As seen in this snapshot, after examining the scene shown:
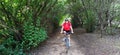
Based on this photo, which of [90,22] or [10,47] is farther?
[90,22]

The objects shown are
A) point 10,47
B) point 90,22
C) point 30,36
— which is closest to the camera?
point 10,47

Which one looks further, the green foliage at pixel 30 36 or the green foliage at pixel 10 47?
the green foliage at pixel 30 36

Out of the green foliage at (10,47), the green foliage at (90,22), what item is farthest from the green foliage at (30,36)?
the green foliage at (90,22)

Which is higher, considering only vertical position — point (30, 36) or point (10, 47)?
point (30, 36)

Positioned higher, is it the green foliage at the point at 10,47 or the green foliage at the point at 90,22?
the green foliage at the point at 90,22

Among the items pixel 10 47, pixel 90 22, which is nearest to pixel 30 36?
pixel 10 47

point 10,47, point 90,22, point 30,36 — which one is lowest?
point 10,47

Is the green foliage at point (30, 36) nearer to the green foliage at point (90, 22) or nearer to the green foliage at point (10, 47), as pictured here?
the green foliage at point (10, 47)

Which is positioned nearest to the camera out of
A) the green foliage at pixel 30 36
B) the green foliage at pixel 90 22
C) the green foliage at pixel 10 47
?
the green foliage at pixel 10 47

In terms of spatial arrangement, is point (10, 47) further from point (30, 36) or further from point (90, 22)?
point (90, 22)

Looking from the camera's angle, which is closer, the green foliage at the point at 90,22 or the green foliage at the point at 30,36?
the green foliage at the point at 30,36

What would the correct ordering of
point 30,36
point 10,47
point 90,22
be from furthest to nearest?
1. point 90,22
2. point 30,36
3. point 10,47

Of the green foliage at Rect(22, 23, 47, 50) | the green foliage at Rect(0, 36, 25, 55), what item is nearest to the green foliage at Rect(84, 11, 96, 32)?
the green foliage at Rect(22, 23, 47, 50)

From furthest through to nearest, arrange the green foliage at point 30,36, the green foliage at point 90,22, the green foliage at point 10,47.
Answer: the green foliage at point 90,22 → the green foliage at point 30,36 → the green foliage at point 10,47
